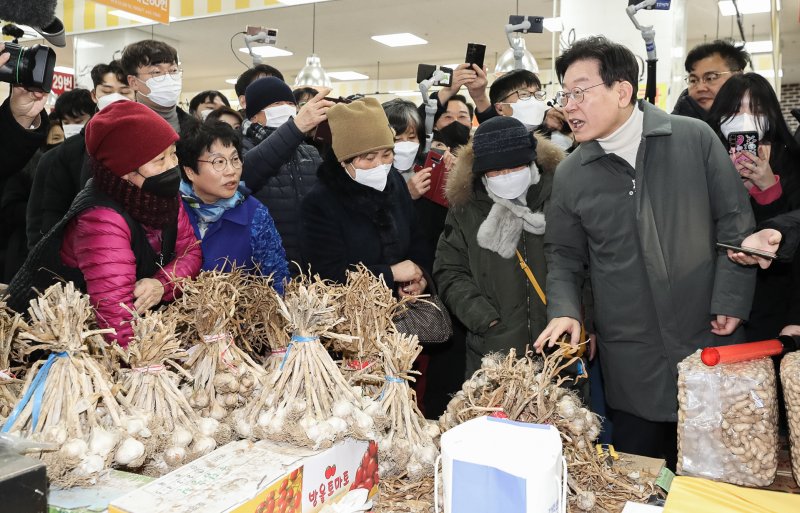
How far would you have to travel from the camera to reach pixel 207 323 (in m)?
1.57

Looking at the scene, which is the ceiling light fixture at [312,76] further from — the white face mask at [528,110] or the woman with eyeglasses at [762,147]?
the woman with eyeglasses at [762,147]

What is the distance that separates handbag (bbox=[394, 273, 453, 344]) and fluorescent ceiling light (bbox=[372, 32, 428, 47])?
8.53 meters

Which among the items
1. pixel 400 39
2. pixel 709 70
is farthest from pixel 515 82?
pixel 400 39

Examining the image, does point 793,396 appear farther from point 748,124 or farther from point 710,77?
point 710,77

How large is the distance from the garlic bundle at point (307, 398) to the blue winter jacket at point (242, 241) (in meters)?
0.86

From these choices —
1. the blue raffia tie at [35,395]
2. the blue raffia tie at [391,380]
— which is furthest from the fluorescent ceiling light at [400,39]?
the blue raffia tie at [35,395]

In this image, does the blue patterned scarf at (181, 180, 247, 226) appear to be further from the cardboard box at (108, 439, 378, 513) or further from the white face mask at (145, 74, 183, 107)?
the cardboard box at (108, 439, 378, 513)

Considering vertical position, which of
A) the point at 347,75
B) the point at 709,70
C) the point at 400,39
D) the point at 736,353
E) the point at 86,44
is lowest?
the point at 736,353

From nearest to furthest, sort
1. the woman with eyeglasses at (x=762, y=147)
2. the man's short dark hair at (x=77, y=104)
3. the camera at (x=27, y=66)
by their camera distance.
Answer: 1. the camera at (x=27, y=66)
2. the woman with eyeglasses at (x=762, y=147)
3. the man's short dark hair at (x=77, y=104)

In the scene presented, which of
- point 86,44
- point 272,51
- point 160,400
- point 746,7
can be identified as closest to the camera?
point 160,400

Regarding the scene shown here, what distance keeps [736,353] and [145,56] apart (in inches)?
99.8

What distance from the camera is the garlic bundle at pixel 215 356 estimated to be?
1.53 metres

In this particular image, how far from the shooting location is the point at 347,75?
1366 centimetres

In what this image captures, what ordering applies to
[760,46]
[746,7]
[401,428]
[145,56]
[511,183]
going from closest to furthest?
1. [401,428]
2. [511,183]
3. [145,56]
4. [746,7]
5. [760,46]
